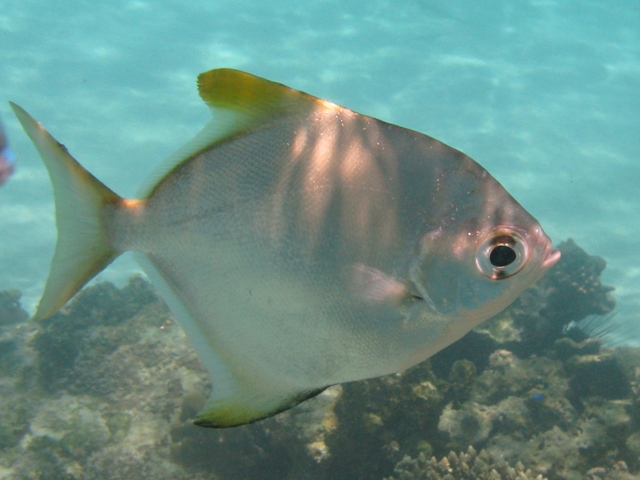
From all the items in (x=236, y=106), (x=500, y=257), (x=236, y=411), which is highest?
(x=236, y=106)

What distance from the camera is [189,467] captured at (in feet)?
18.9

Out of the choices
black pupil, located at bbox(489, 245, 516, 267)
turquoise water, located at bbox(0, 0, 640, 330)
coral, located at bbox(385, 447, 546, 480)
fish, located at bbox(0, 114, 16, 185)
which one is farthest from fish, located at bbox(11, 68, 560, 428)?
turquoise water, located at bbox(0, 0, 640, 330)

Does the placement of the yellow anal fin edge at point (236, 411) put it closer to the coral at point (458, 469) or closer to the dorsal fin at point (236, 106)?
the dorsal fin at point (236, 106)

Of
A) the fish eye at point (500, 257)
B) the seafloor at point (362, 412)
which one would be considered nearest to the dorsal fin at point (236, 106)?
the fish eye at point (500, 257)

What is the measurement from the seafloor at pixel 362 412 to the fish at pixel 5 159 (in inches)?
144

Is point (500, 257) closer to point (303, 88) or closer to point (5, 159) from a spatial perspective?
point (5, 159)

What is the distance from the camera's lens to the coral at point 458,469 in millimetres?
4387

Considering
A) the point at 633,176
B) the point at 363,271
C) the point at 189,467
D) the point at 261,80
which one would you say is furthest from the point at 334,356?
the point at 633,176

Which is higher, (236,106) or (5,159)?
(5,159)

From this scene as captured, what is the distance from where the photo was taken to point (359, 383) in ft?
15.9

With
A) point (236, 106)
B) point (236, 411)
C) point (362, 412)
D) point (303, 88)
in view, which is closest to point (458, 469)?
point (362, 412)

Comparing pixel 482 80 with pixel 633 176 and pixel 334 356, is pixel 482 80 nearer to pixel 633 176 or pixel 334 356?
pixel 633 176

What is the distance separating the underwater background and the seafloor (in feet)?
0.09

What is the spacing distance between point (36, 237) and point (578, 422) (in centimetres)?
2741
